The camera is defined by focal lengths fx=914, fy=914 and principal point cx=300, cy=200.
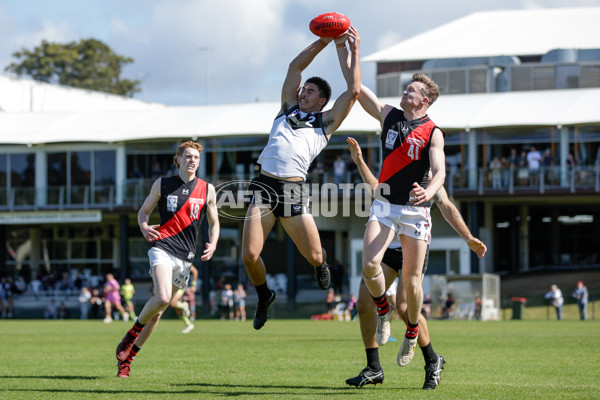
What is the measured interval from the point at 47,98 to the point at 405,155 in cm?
6130

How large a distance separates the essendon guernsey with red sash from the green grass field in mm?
2092

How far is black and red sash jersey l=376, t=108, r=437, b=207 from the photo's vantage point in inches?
374

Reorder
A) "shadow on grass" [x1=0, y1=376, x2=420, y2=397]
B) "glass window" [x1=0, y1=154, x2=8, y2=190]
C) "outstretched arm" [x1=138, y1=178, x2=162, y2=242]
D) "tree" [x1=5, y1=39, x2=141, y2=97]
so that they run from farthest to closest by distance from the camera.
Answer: "tree" [x1=5, y1=39, x2=141, y2=97]
"glass window" [x1=0, y1=154, x2=8, y2=190]
"outstretched arm" [x1=138, y1=178, x2=162, y2=242]
"shadow on grass" [x1=0, y1=376, x2=420, y2=397]

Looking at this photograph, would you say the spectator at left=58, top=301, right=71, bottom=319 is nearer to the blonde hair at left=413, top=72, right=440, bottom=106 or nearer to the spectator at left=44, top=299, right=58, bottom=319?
the spectator at left=44, top=299, right=58, bottom=319

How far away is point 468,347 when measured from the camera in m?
17.3

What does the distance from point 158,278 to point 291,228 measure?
1.89 meters

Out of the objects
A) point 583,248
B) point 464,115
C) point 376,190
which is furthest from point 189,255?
point 583,248

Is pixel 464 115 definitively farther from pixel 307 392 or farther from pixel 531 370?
pixel 307 392

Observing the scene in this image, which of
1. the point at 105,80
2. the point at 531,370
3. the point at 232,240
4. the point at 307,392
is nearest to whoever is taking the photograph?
the point at 307,392

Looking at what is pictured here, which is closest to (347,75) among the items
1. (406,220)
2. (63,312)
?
(406,220)

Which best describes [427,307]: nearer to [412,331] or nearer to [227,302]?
[227,302]

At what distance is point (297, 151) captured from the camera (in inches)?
384

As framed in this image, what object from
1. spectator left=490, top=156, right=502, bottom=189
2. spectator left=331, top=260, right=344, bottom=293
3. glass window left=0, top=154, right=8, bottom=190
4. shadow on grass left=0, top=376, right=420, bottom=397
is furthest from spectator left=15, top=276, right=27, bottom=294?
shadow on grass left=0, top=376, right=420, bottom=397

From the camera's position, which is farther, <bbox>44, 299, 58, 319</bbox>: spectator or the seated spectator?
<bbox>44, 299, 58, 319</bbox>: spectator
